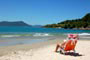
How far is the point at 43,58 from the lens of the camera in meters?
8.14

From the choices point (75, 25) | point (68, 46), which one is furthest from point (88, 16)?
point (68, 46)

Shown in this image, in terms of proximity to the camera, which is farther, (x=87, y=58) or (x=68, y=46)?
(x=68, y=46)

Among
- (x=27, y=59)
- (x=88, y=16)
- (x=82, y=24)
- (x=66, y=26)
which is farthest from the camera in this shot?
(x=88, y=16)

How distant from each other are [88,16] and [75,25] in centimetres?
2795

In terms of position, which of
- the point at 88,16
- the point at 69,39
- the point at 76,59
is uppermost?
the point at 88,16

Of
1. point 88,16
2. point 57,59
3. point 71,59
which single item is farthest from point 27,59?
point 88,16

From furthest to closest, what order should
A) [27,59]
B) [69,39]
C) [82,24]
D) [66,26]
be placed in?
1. [66,26]
2. [82,24]
3. [69,39]
4. [27,59]

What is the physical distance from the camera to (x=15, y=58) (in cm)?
811

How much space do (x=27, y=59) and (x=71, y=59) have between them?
6.47 ft

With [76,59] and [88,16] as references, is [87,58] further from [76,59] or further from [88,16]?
[88,16]

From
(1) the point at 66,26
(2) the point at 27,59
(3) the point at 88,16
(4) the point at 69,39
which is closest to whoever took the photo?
(2) the point at 27,59

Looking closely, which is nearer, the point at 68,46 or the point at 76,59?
the point at 76,59

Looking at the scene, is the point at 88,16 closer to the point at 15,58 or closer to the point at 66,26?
the point at 66,26

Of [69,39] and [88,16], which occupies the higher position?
[88,16]
